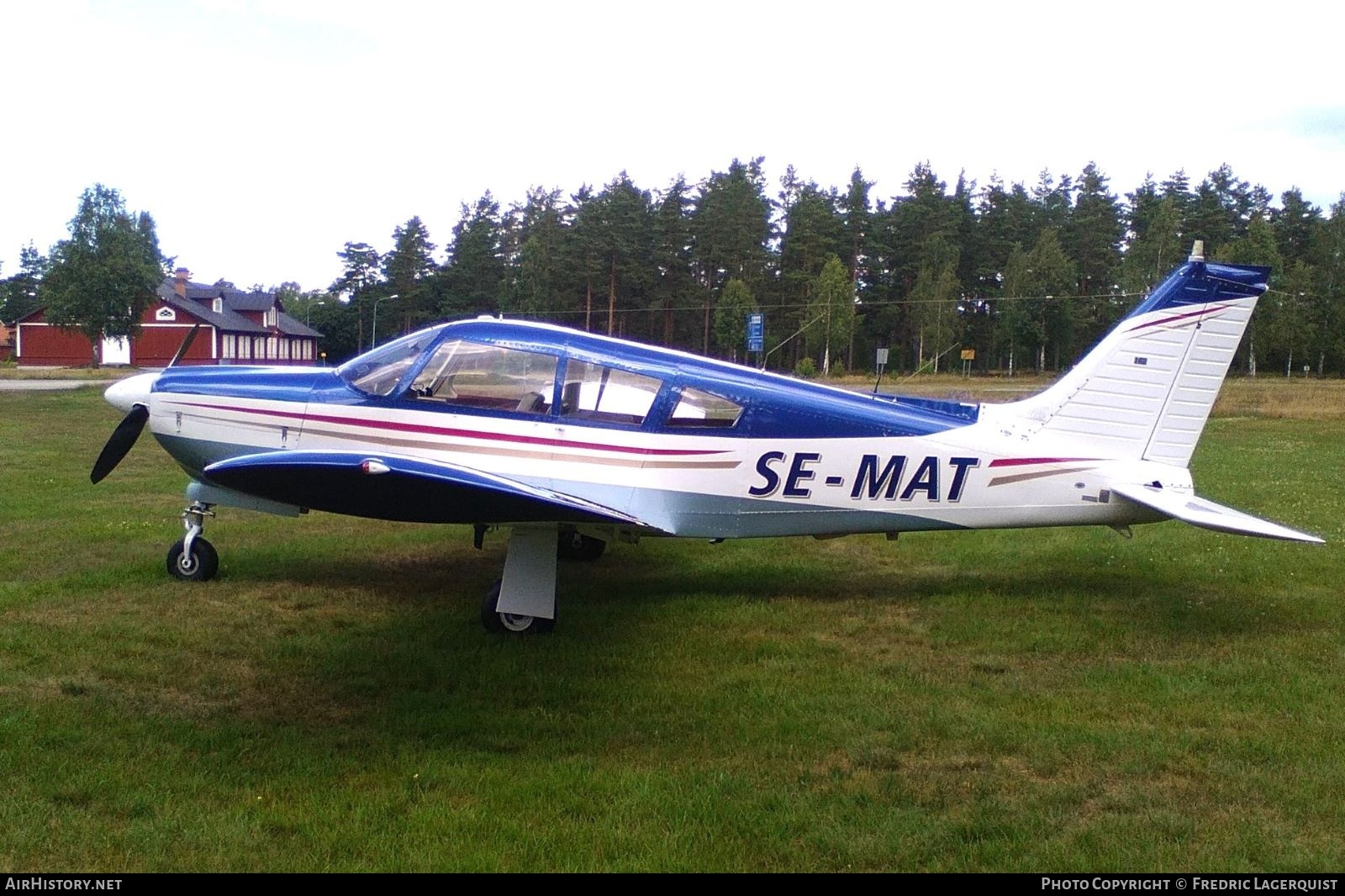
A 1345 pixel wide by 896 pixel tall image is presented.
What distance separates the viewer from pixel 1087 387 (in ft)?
24.3

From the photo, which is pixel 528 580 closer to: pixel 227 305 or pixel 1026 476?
pixel 1026 476

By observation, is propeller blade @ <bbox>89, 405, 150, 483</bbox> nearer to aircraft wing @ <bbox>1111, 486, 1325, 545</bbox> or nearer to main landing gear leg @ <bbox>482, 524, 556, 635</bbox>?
main landing gear leg @ <bbox>482, 524, 556, 635</bbox>


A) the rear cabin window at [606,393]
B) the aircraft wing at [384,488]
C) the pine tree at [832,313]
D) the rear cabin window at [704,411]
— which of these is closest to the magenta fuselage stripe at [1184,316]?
the rear cabin window at [704,411]

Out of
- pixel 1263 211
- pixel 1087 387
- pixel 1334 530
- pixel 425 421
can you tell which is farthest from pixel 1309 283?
pixel 425 421

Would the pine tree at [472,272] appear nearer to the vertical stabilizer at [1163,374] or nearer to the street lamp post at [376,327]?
the street lamp post at [376,327]

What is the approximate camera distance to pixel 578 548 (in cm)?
945

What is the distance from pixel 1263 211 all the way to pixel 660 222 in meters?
45.7

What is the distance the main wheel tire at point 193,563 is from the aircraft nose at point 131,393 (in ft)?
3.92

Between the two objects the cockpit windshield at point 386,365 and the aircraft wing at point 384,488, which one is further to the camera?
the cockpit windshield at point 386,365

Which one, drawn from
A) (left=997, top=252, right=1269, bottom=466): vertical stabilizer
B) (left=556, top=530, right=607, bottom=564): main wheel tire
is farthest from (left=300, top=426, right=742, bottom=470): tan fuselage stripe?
(left=556, top=530, right=607, bottom=564): main wheel tire

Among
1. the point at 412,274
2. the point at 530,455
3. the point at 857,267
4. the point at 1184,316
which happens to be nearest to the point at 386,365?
the point at 530,455

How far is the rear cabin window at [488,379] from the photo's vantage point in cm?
686

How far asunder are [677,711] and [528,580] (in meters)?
1.71

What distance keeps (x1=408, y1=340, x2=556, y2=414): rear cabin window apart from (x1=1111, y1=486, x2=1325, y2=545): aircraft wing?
167 inches
